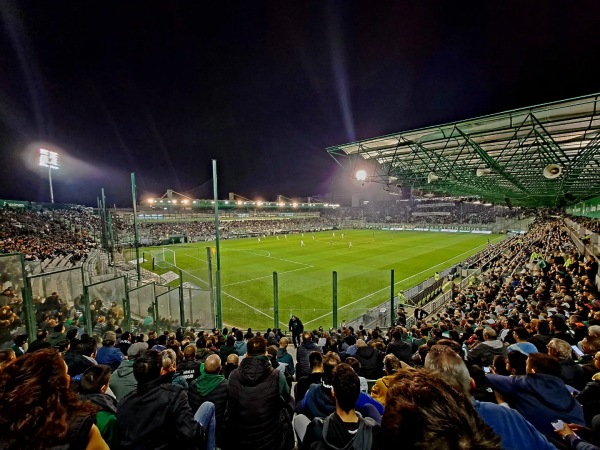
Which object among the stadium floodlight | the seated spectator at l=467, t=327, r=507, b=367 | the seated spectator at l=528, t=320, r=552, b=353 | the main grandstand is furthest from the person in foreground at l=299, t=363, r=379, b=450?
Result: the stadium floodlight

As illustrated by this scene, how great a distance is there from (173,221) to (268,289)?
56.8 meters

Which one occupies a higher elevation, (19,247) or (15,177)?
(15,177)

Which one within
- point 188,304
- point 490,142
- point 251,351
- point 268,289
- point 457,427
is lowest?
point 268,289

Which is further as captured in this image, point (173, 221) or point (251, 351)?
point (173, 221)

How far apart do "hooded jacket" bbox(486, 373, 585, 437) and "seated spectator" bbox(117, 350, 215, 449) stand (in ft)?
9.98

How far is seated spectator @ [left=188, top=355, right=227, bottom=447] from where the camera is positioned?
2965 millimetres

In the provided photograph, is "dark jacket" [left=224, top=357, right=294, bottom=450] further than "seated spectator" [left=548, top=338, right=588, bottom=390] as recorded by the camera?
No

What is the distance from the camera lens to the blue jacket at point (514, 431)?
1630 millimetres

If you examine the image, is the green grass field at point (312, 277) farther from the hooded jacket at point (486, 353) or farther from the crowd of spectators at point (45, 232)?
the hooded jacket at point (486, 353)

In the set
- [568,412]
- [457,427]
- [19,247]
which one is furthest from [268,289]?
[19,247]

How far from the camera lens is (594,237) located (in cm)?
1194

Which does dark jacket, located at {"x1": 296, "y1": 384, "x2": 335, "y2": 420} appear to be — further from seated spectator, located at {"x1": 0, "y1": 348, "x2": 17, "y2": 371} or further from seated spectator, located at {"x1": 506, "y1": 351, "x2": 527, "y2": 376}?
seated spectator, located at {"x1": 0, "y1": 348, "x2": 17, "y2": 371}

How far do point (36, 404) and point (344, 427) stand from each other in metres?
1.92

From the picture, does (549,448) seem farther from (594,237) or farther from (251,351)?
(594,237)
